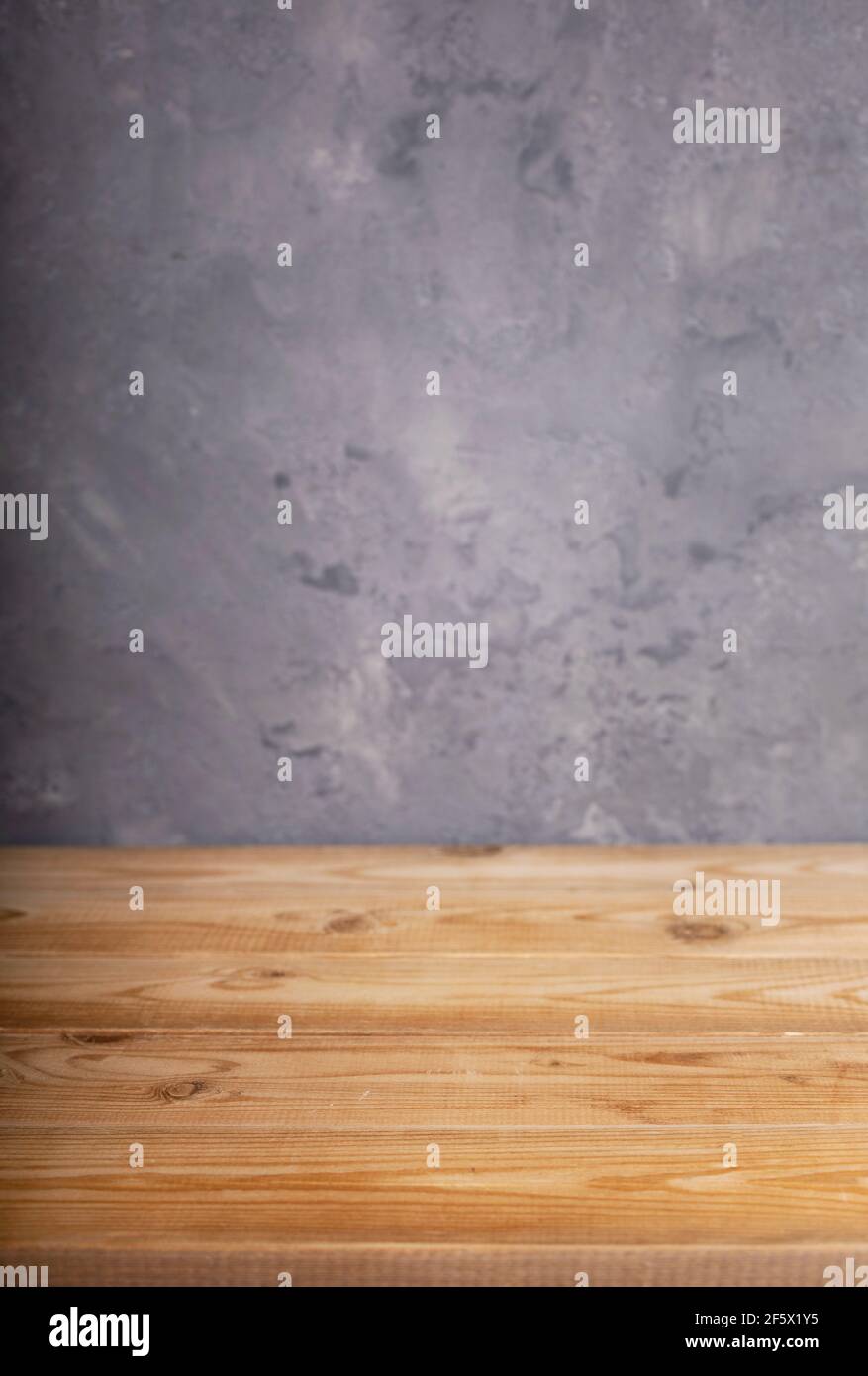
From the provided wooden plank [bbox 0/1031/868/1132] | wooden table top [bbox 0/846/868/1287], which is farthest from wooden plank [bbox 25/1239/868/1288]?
wooden plank [bbox 0/1031/868/1132]

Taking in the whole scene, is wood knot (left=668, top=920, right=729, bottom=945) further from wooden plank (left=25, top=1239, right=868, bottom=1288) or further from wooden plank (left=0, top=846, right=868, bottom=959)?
wooden plank (left=25, top=1239, right=868, bottom=1288)

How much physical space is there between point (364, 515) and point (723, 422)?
510 mm

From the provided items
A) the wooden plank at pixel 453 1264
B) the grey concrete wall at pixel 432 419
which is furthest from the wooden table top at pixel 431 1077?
the grey concrete wall at pixel 432 419

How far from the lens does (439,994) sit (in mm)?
1209

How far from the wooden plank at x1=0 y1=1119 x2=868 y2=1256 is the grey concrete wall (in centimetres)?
72

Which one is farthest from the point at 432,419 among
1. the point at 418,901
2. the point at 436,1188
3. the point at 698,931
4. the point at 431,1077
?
the point at 436,1188

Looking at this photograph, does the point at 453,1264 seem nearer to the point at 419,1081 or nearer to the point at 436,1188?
the point at 436,1188

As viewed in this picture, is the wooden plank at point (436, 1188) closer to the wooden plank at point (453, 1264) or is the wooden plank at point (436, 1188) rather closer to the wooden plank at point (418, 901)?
the wooden plank at point (453, 1264)

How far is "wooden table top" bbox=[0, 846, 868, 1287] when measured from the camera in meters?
0.86

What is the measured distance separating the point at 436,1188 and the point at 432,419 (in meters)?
1.01


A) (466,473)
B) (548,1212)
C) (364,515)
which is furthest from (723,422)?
(548,1212)

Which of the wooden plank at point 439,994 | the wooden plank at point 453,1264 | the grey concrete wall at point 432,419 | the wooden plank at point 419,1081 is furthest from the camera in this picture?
the grey concrete wall at point 432,419

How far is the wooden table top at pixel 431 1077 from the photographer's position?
33.8 inches

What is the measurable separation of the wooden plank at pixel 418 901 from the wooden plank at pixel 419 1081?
20 centimetres
